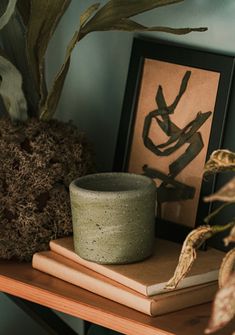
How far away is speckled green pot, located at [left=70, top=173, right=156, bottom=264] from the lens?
0.95 meters

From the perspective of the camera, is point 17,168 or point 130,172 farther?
point 130,172

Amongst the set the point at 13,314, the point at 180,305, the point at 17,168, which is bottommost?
the point at 13,314

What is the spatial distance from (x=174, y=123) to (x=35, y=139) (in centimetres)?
19

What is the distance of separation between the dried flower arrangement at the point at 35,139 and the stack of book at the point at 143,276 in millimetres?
40

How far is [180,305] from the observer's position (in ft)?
3.07

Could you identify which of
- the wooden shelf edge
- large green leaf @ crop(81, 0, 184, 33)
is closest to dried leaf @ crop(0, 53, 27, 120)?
large green leaf @ crop(81, 0, 184, 33)

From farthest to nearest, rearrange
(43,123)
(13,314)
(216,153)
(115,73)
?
1. (13,314)
2. (115,73)
3. (43,123)
4. (216,153)

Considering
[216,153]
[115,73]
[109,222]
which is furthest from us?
[115,73]

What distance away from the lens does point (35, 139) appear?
41.1 inches

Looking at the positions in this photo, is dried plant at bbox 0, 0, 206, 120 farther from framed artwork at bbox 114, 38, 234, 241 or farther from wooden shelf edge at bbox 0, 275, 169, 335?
Result: wooden shelf edge at bbox 0, 275, 169, 335

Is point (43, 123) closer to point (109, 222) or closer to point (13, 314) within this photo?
point (109, 222)

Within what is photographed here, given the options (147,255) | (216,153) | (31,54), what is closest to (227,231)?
(147,255)

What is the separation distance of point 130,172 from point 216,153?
295 millimetres

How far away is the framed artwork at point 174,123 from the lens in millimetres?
1032
